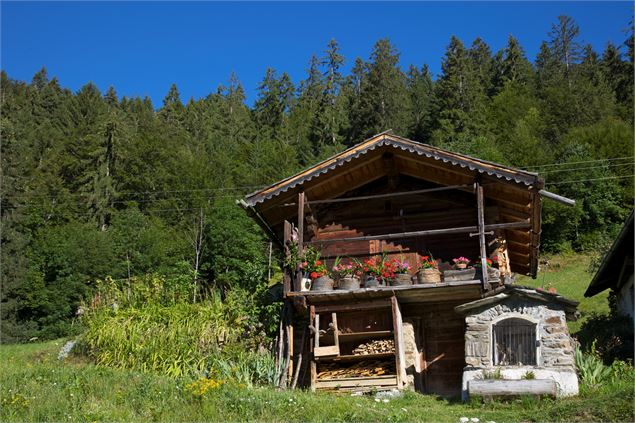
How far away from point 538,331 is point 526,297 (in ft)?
2.44

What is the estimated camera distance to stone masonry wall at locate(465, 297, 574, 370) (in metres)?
14.1

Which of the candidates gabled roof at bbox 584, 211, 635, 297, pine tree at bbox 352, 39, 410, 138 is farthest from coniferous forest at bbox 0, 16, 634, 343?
gabled roof at bbox 584, 211, 635, 297

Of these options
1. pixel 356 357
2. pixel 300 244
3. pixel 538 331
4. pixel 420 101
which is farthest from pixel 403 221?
pixel 420 101

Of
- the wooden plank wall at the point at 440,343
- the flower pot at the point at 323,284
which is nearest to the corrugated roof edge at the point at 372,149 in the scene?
the flower pot at the point at 323,284

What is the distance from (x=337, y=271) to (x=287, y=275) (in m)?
1.39

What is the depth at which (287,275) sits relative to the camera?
56.1 ft

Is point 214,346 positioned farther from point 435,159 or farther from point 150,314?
point 435,159

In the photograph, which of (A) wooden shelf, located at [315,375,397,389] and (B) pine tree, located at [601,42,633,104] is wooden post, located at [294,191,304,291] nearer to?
(A) wooden shelf, located at [315,375,397,389]

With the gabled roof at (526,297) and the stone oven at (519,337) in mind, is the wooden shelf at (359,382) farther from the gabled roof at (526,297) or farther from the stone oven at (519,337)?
the gabled roof at (526,297)

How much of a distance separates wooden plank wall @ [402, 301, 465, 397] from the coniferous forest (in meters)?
15.9

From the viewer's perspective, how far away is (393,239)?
741 inches

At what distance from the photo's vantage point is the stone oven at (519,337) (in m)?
14.0

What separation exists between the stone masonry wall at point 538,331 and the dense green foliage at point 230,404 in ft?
2.81

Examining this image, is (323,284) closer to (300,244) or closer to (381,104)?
(300,244)
